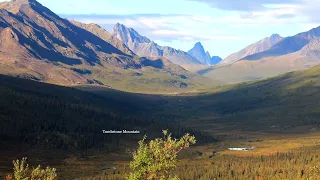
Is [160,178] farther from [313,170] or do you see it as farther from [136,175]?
[313,170]

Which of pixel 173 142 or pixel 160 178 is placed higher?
pixel 173 142

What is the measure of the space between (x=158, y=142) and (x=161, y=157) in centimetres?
195

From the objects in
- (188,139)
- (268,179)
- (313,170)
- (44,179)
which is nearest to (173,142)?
(188,139)

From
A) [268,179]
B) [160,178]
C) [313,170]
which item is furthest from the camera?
[268,179]

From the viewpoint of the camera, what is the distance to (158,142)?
1977 inches

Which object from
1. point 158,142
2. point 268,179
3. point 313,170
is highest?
point 158,142

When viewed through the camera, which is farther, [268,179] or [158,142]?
[268,179]

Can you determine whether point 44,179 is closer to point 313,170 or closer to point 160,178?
point 160,178

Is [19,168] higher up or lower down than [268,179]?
higher up

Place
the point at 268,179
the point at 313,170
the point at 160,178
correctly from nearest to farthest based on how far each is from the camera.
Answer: the point at 160,178 → the point at 313,170 → the point at 268,179

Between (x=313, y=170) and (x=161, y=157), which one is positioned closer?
(x=161, y=157)

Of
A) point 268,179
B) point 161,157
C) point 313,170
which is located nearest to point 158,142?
point 161,157

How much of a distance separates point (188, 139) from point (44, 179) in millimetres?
17443

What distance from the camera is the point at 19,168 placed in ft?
158
